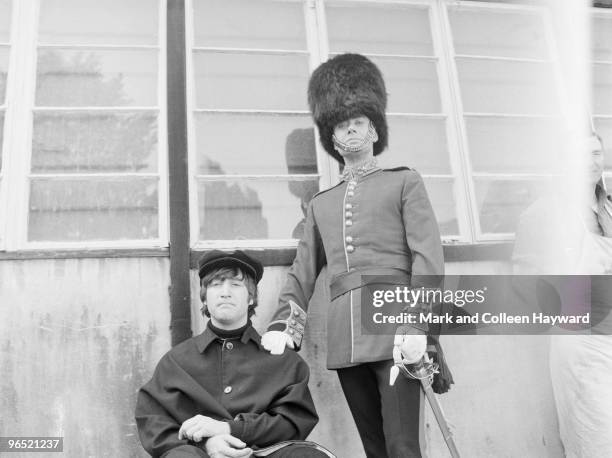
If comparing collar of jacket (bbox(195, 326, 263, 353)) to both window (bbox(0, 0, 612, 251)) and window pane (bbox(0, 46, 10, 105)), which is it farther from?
window pane (bbox(0, 46, 10, 105))

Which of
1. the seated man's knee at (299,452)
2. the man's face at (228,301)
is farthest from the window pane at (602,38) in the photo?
the seated man's knee at (299,452)

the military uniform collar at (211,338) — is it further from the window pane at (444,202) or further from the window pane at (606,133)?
the window pane at (606,133)

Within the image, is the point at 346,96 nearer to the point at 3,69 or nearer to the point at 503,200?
the point at 503,200

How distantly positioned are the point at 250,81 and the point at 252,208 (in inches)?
31.3

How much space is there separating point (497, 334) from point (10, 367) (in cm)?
249

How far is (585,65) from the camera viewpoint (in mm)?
4055

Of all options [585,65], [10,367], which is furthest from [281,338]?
[585,65]

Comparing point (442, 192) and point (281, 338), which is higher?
point (442, 192)

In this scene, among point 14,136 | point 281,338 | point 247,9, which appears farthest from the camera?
point 247,9

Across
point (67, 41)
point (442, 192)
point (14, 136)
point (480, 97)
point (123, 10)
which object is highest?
point (123, 10)

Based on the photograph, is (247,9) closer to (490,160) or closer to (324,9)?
Result: (324,9)

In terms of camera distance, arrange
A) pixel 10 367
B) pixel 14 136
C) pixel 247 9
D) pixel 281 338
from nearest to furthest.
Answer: pixel 281 338 → pixel 10 367 → pixel 14 136 → pixel 247 9

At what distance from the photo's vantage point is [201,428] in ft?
7.30

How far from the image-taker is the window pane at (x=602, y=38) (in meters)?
4.20
